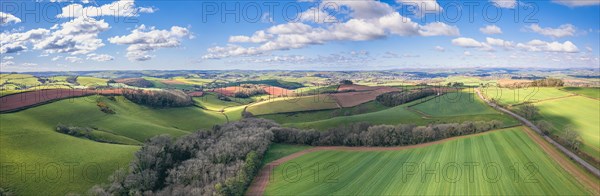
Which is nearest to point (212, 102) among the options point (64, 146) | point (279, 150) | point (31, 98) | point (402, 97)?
point (31, 98)

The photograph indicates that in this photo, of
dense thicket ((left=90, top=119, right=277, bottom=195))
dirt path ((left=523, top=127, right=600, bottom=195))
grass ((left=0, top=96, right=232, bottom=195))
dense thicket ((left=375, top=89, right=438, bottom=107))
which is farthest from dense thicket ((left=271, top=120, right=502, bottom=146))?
dense thicket ((left=375, top=89, right=438, bottom=107))

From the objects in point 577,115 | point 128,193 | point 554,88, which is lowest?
point 128,193

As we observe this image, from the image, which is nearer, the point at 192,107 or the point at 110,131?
the point at 110,131

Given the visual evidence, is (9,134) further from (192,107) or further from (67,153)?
(192,107)

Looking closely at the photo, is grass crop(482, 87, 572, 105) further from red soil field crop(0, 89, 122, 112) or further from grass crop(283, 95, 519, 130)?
red soil field crop(0, 89, 122, 112)

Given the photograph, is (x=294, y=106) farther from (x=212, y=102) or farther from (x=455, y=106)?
(x=455, y=106)

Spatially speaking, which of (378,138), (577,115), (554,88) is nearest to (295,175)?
(378,138)
